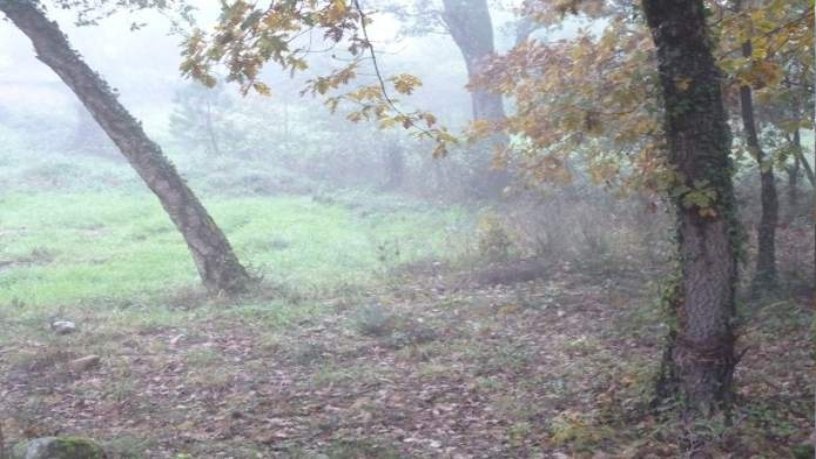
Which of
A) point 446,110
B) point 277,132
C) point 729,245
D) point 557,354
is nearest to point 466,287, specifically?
point 557,354

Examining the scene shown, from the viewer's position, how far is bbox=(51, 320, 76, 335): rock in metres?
9.95

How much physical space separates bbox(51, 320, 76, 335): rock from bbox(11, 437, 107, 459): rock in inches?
186

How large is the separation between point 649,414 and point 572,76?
4.51m

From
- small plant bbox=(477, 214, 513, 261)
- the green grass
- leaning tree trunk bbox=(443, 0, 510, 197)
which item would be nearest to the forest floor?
small plant bbox=(477, 214, 513, 261)

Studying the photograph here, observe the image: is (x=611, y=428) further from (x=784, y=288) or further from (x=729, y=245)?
(x=784, y=288)

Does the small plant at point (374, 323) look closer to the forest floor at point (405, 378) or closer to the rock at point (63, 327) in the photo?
the forest floor at point (405, 378)

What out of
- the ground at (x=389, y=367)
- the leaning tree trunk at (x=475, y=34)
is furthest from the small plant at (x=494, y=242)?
the leaning tree trunk at (x=475, y=34)

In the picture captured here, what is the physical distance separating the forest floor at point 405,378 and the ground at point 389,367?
0.02m

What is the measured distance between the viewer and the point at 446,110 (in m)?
34.8

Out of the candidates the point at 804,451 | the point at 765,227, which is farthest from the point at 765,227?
the point at 804,451

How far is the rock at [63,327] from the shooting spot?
995 centimetres

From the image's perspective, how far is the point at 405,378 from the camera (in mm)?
7887

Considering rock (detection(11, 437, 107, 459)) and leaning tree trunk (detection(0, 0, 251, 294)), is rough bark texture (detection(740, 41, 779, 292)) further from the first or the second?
rock (detection(11, 437, 107, 459))

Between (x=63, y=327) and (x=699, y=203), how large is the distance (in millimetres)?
7636
